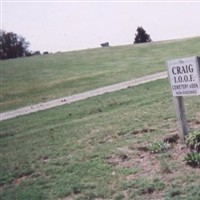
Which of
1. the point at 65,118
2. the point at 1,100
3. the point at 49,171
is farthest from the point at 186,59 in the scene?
the point at 1,100

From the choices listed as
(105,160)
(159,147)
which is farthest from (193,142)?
(105,160)

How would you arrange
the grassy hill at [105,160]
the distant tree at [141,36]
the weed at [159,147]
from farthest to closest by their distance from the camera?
the distant tree at [141,36], the weed at [159,147], the grassy hill at [105,160]

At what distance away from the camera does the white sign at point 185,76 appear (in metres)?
6.16

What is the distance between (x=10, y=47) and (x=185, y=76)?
8700 cm

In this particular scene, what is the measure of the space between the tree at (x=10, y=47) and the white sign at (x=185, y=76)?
85290mm

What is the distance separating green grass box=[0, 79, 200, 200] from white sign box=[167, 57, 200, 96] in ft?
3.09

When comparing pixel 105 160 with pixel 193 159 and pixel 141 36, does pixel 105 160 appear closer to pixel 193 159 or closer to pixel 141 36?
pixel 193 159

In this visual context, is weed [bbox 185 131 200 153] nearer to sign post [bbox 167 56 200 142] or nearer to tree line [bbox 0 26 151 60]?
sign post [bbox 167 56 200 142]

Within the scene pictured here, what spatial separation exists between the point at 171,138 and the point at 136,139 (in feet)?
2.47

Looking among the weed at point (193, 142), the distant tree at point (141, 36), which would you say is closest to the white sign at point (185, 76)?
the weed at point (193, 142)

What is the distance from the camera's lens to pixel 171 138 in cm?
685

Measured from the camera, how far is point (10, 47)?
89875 millimetres

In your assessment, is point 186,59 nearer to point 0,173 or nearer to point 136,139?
point 136,139

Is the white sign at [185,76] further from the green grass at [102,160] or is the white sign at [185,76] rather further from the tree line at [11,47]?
the tree line at [11,47]
